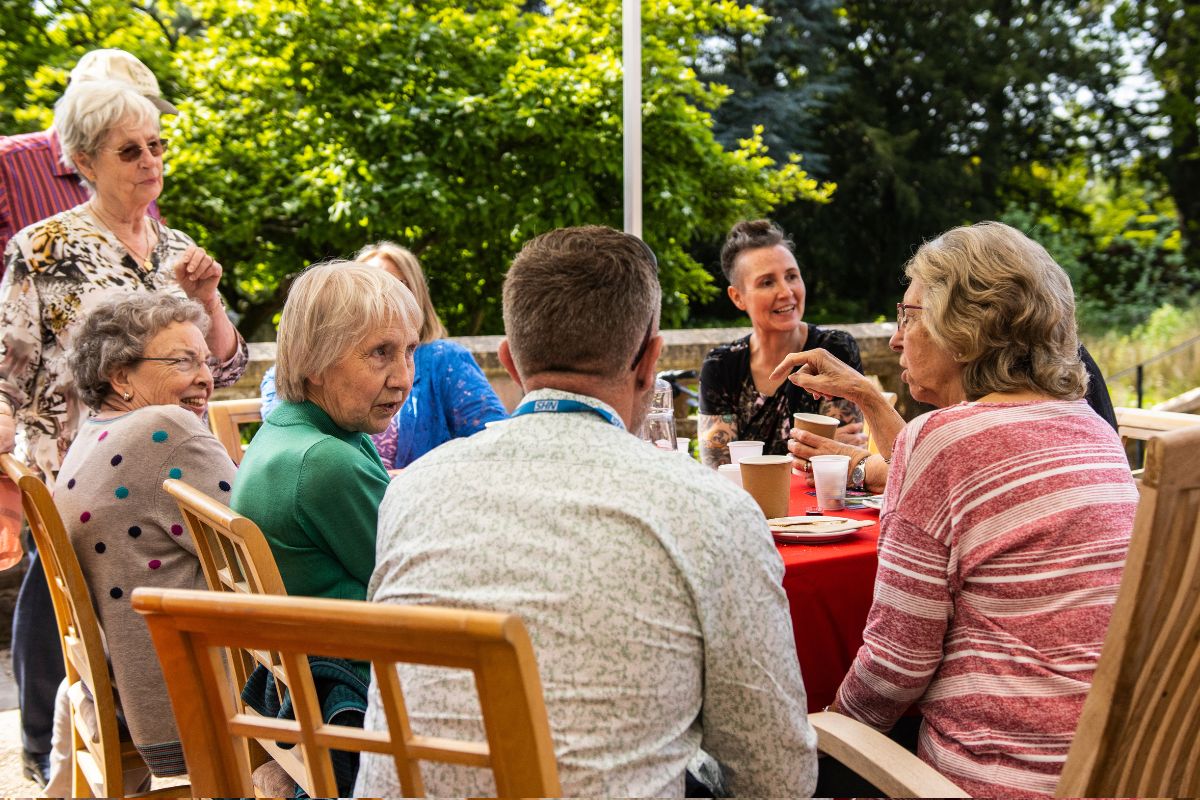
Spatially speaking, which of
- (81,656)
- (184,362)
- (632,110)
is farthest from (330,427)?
(632,110)

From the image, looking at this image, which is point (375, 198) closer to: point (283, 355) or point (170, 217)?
point (170, 217)

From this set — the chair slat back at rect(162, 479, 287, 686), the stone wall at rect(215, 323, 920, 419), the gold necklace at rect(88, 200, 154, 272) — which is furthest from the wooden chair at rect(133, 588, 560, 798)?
the stone wall at rect(215, 323, 920, 419)

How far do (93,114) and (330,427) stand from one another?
4.57 ft

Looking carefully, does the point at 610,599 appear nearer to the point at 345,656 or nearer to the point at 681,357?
the point at 345,656

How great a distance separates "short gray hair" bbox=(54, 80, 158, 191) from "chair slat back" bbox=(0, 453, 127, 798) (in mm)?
992

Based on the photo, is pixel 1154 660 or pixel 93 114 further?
pixel 93 114

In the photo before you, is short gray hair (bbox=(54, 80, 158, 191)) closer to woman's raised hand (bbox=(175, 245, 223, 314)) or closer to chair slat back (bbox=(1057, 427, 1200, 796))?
woman's raised hand (bbox=(175, 245, 223, 314))

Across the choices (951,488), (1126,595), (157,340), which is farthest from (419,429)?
(1126,595)

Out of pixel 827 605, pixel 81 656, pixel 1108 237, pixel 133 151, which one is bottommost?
pixel 1108 237

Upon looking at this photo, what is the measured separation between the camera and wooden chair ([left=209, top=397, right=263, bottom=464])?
10.4 ft

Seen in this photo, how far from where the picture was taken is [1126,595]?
121 cm

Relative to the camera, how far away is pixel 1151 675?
1273 mm

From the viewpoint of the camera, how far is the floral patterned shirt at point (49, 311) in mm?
2734

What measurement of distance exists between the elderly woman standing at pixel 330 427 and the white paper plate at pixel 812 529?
0.71m
